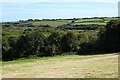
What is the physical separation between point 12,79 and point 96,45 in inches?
1385

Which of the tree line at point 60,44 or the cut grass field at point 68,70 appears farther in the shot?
the tree line at point 60,44

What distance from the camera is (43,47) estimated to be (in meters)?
58.8

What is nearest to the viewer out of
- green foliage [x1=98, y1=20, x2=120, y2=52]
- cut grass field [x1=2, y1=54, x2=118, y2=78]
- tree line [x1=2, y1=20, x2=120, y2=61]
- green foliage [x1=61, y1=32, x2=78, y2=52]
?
cut grass field [x1=2, y1=54, x2=118, y2=78]

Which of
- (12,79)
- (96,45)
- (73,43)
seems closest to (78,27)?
(73,43)

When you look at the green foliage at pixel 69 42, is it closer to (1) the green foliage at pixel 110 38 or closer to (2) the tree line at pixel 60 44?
(2) the tree line at pixel 60 44

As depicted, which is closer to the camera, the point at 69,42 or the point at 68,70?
the point at 68,70

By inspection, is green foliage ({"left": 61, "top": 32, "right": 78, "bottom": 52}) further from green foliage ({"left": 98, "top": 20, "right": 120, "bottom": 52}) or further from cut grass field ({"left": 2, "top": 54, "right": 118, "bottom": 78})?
cut grass field ({"left": 2, "top": 54, "right": 118, "bottom": 78})

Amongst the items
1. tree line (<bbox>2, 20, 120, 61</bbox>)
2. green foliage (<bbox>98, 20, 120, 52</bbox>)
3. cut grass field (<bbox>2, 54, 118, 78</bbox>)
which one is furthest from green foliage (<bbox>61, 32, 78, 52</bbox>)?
cut grass field (<bbox>2, 54, 118, 78</bbox>)

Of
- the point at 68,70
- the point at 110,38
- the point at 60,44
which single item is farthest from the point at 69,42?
the point at 68,70

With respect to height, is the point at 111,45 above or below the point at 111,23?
below

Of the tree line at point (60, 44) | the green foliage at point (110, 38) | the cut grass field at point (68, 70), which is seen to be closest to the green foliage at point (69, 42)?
the tree line at point (60, 44)

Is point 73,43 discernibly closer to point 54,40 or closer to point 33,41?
point 54,40

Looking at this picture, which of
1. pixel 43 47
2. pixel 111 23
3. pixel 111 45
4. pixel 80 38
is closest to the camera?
pixel 111 45

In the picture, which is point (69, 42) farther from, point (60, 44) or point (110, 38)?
point (110, 38)
